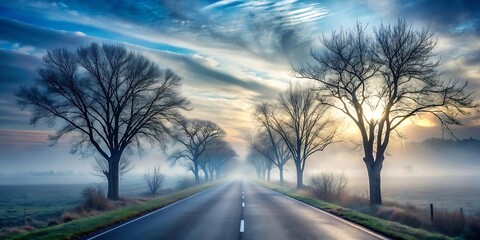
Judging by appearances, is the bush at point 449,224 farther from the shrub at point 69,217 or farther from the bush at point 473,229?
the shrub at point 69,217

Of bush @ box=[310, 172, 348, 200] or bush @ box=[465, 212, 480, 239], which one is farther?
bush @ box=[310, 172, 348, 200]

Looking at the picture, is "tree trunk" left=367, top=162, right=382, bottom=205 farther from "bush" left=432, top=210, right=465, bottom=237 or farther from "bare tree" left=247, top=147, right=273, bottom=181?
"bare tree" left=247, top=147, right=273, bottom=181

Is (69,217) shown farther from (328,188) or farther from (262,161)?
(262,161)

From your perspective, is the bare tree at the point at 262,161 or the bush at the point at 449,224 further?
the bare tree at the point at 262,161

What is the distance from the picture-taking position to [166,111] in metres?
31.3

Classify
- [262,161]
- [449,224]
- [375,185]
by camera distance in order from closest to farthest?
[449,224] < [375,185] < [262,161]

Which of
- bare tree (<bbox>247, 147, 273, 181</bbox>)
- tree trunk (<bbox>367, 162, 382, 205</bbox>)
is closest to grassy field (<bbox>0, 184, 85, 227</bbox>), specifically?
tree trunk (<bbox>367, 162, 382, 205</bbox>)

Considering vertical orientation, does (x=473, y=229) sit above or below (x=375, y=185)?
below

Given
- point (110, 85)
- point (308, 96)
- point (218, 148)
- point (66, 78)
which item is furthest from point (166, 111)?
point (218, 148)

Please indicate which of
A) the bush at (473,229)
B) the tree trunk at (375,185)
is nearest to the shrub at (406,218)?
the bush at (473,229)

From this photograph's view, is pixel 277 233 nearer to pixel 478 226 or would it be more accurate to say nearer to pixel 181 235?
pixel 181 235

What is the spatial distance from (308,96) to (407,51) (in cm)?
2001

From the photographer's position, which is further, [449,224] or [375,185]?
[375,185]

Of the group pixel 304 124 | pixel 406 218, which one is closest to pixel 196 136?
pixel 304 124
